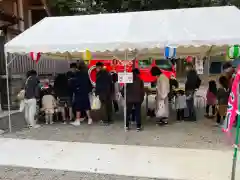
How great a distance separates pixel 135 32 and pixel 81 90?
7.78 feet

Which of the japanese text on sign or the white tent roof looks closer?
the white tent roof

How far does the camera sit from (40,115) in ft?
27.1

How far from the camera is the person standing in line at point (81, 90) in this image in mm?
7418

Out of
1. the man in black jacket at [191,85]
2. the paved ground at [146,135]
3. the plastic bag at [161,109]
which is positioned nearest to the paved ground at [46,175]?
the paved ground at [146,135]

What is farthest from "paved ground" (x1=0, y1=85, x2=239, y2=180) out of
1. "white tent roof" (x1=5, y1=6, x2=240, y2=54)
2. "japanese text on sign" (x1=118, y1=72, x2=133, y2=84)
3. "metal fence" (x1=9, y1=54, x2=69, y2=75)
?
"metal fence" (x1=9, y1=54, x2=69, y2=75)

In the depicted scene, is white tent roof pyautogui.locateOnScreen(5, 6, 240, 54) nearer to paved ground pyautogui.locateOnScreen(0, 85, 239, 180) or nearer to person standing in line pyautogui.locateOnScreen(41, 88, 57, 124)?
person standing in line pyautogui.locateOnScreen(41, 88, 57, 124)

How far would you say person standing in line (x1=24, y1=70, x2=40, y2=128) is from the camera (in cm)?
718

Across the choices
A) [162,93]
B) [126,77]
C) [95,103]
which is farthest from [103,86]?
[162,93]

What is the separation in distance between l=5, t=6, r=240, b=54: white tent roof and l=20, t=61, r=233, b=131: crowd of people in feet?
3.22

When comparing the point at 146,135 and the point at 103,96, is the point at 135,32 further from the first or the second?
the point at 146,135

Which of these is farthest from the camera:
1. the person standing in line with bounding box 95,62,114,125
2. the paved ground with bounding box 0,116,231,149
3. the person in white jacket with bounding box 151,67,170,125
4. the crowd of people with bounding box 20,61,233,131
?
the person standing in line with bounding box 95,62,114,125

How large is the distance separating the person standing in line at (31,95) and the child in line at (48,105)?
1.09ft

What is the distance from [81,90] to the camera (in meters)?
7.48

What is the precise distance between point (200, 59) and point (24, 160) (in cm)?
752
